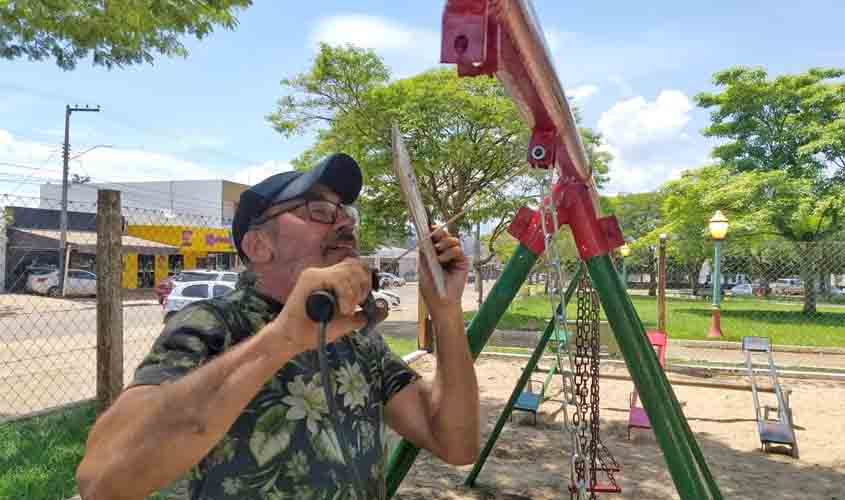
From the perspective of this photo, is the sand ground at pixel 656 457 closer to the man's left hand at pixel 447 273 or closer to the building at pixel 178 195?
the man's left hand at pixel 447 273

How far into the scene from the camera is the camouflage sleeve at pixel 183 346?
108 cm

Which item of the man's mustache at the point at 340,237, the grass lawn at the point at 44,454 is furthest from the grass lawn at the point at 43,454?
the man's mustache at the point at 340,237

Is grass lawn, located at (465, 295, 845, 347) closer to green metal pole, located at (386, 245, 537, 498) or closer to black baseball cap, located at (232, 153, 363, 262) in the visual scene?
green metal pole, located at (386, 245, 537, 498)

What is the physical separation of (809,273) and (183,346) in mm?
15955

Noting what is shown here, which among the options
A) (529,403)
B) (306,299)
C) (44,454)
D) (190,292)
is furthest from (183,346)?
(190,292)

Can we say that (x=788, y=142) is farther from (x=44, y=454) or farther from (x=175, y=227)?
(x=44, y=454)

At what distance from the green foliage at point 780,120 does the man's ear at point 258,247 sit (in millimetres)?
20520

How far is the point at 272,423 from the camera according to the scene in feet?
4.09

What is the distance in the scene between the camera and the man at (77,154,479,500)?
1.01 m

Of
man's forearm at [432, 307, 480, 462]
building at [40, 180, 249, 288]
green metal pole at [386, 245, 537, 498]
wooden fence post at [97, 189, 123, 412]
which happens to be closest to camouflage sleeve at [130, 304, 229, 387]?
man's forearm at [432, 307, 480, 462]

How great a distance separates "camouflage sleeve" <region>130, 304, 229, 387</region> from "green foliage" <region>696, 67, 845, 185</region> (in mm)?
20722

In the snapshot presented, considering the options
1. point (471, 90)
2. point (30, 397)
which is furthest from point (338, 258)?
point (471, 90)

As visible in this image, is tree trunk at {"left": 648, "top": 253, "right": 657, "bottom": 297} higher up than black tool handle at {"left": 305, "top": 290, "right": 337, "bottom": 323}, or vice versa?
black tool handle at {"left": 305, "top": 290, "right": 337, "bottom": 323}

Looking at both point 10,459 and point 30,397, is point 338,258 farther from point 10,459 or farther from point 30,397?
point 30,397
